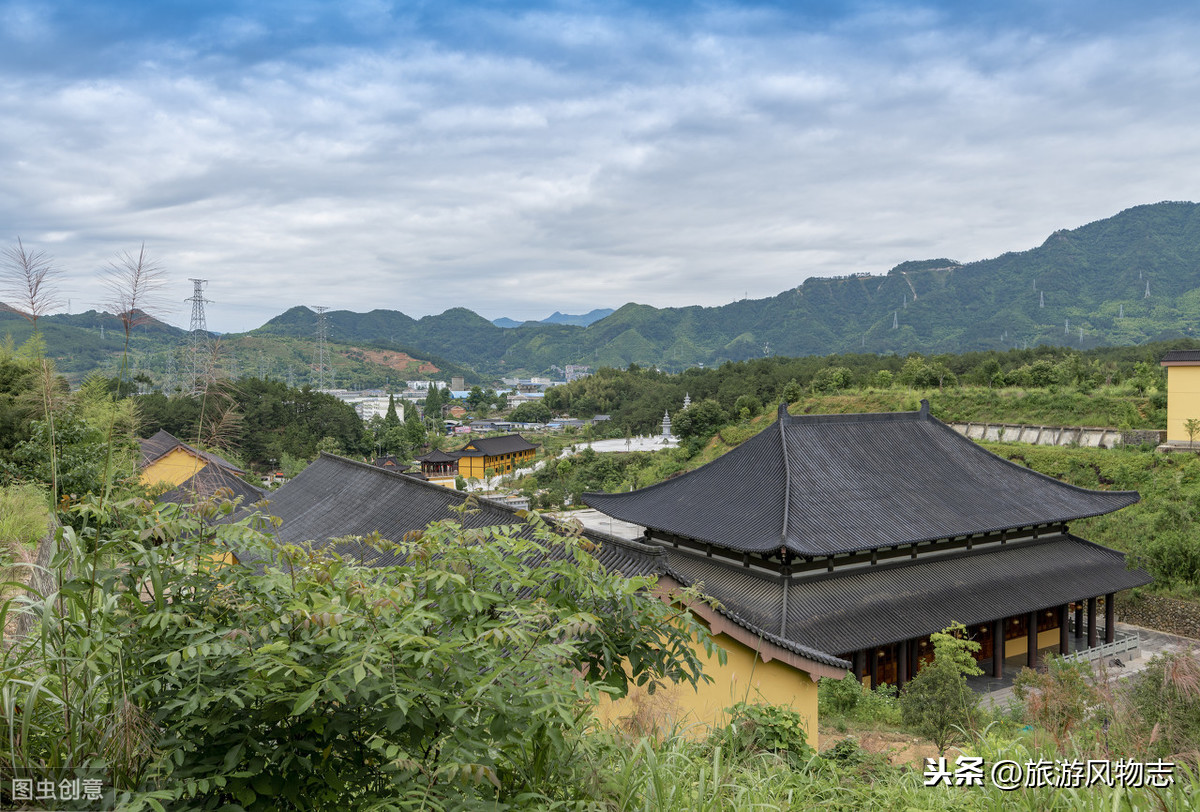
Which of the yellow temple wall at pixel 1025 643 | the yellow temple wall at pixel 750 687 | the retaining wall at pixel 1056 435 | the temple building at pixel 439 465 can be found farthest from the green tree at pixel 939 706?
the temple building at pixel 439 465

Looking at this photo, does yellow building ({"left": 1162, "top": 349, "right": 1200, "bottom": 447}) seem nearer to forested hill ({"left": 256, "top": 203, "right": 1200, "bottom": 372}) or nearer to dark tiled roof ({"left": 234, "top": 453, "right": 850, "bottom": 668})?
dark tiled roof ({"left": 234, "top": 453, "right": 850, "bottom": 668})

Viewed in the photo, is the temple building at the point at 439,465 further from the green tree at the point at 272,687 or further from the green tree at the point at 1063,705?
the green tree at the point at 272,687

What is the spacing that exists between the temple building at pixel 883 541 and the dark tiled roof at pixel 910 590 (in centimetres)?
3

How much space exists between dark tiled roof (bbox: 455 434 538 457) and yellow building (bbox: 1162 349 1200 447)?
4302 centimetres

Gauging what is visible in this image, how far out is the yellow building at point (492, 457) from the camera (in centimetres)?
5481

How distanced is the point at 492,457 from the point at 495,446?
105 cm

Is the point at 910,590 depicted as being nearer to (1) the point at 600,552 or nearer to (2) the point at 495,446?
(1) the point at 600,552

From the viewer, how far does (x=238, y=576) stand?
270 cm

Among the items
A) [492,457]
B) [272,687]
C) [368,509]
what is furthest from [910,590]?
[492,457]

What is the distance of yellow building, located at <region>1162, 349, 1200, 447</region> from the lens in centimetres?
2391

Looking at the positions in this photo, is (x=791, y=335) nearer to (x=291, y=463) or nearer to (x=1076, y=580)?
(x=291, y=463)

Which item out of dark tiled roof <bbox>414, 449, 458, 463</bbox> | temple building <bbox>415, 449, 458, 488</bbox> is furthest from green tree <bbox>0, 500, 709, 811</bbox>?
dark tiled roof <bbox>414, 449, 458, 463</bbox>

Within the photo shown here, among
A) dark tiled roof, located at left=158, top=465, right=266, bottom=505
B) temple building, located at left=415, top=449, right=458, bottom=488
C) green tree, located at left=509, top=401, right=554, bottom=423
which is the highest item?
dark tiled roof, located at left=158, top=465, right=266, bottom=505

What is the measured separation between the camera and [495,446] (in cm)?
5628
